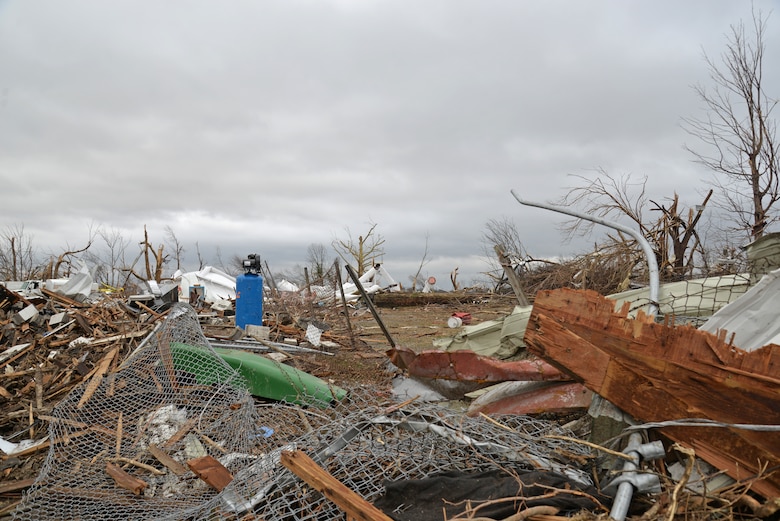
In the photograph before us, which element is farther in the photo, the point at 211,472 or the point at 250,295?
the point at 250,295

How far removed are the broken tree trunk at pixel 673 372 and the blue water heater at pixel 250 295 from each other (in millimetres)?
5102

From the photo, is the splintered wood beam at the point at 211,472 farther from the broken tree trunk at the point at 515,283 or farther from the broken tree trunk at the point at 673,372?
the broken tree trunk at the point at 515,283

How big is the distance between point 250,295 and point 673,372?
586 centimetres

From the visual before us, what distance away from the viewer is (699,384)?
6.95 ft


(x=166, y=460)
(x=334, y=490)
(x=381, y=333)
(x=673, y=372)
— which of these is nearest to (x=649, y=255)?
(x=673, y=372)

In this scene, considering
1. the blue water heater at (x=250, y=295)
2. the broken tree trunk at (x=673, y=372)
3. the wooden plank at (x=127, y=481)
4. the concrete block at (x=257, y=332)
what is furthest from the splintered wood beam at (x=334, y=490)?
the blue water heater at (x=250, y=295)

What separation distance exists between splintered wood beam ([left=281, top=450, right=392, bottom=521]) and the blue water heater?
5116 millimetres

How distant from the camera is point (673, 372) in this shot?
7.17ft

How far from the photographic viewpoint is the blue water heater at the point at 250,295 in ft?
23.0

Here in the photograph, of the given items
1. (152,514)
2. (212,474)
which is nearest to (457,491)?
(212,474)

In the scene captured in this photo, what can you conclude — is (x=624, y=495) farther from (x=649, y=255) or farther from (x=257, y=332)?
(x=257, y=332)

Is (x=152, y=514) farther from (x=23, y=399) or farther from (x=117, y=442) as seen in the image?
(x=23, y=399)

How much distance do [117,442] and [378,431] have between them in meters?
2.22

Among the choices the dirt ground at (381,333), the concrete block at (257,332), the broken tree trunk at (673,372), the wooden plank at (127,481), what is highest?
the broken tree trunk at (673,372)
